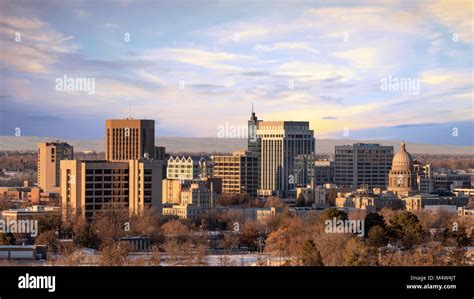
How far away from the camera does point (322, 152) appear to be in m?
82.8

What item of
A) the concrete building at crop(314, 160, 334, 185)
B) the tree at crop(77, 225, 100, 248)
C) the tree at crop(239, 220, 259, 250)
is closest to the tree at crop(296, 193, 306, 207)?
the concrete building at crop(314, 160, 334, 185)

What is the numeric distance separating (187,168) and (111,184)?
27829mm

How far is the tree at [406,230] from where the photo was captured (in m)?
26.6

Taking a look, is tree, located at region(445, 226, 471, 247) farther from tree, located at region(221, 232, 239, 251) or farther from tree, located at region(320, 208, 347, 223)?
tree, located at region(221, 232, 239, 251)

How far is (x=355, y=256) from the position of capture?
19.1 m

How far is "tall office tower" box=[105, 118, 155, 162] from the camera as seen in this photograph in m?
53.7

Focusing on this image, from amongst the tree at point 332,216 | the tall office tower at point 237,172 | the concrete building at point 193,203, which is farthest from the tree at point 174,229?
the tall office tower at point 237,172

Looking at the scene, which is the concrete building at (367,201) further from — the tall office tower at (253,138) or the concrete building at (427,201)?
the tall office tower at (253,138)

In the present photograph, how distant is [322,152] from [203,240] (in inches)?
2005

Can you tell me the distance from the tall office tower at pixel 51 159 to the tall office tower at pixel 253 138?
14.1 m

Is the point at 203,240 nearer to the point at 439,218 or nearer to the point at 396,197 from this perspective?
the point at 439,218
